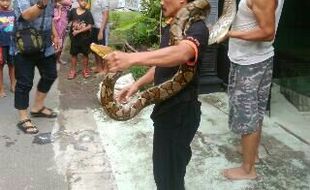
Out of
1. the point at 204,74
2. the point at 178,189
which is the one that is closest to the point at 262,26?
the point at 178,189

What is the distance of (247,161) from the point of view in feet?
14.1

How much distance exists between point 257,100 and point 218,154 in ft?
3.07

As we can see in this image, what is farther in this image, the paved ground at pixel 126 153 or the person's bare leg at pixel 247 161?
the paved ground at pixel 126 153

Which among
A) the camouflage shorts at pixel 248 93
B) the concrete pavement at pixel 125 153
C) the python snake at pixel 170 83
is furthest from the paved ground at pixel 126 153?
the python snake at pixel 170 83

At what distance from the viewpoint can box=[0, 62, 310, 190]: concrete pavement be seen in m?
4.37

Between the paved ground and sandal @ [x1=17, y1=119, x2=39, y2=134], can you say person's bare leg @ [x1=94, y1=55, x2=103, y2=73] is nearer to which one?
the paved ground

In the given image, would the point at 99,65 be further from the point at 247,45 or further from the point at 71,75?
the point at 247,45

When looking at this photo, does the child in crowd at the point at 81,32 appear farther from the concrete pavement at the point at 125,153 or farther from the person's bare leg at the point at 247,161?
the person's bare leg at the point at 247,161

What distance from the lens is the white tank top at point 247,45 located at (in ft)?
13.0

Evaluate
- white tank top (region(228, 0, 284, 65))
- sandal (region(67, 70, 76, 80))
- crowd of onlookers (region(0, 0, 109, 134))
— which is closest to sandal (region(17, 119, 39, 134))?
crowd of onlookers (region(0, 0, 109, 134))

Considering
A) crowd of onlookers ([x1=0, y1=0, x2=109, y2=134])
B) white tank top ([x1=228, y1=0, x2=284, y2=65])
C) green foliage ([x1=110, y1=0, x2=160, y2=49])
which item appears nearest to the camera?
white tank top ([x1=228, y1=0, x2=284, y2=65])

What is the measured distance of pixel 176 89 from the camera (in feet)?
9.77

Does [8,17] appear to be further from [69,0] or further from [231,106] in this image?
[231,106]

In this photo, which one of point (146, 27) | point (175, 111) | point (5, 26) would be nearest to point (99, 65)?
point (146, 27)
